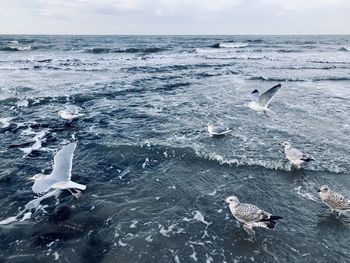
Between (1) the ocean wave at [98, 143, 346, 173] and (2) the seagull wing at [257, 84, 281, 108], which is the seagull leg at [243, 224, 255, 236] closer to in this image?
(1) the ocean wave at [98, 143, 346, 173]

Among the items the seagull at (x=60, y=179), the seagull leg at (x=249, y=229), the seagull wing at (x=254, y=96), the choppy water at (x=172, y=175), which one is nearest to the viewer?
the choppy water at (x=172, y=175)

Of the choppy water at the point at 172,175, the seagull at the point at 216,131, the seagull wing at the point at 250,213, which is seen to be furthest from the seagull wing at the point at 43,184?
the seagull at the point at 216,131

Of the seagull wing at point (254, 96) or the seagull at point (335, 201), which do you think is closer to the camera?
the seagull at point (335, 201)

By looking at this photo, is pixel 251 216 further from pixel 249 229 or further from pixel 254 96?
pixel 254 96

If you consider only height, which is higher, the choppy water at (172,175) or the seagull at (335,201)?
the seagull at (335,201)

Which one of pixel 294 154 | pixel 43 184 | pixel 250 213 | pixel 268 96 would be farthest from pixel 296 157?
pixel 43 184

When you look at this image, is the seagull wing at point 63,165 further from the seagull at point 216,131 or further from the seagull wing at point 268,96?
the seagull wing at point 268,96

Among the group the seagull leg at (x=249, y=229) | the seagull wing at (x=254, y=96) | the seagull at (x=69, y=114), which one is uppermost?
the seagull wing at (x=254, y=96)
